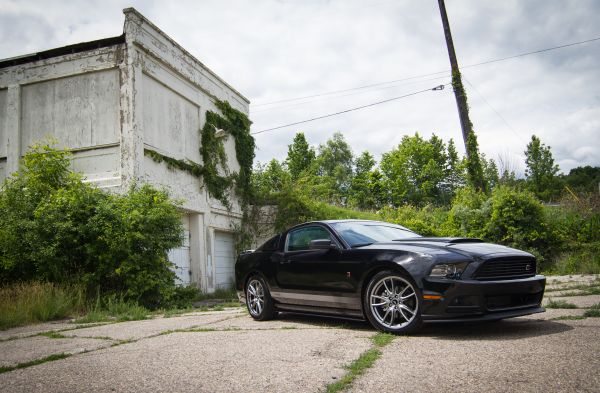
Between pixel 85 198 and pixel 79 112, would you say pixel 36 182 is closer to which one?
pixel 85 198

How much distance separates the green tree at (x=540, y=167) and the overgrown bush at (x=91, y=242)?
→ 6377cm

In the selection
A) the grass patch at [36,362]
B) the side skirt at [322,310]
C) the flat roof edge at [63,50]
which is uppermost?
the flat roof edge at [63,50]

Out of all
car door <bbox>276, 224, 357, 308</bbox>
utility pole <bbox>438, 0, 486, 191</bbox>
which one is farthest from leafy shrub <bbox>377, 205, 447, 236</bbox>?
car door <bbox>276, 224, 357, 308</bbox>

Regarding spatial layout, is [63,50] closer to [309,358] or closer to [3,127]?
[3,127]

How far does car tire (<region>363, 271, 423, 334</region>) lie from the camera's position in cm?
494

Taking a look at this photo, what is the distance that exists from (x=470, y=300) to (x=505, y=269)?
2.14ft

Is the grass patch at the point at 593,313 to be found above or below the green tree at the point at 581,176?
below

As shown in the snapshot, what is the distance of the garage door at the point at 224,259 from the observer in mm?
15992

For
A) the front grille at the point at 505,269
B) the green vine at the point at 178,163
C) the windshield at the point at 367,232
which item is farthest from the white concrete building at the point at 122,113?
the front grille at the point at 505,269

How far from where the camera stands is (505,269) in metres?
4.99

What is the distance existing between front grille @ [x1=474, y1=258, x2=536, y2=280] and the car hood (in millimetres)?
78

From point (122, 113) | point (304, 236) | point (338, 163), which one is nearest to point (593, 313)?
point (304, 236)

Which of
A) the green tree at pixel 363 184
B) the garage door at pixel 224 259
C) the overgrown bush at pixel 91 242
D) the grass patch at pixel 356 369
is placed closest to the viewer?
the grass patch at pixel 356 369

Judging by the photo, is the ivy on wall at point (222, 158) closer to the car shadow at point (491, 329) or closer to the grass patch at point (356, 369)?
the car shadow at point (491, 329)
